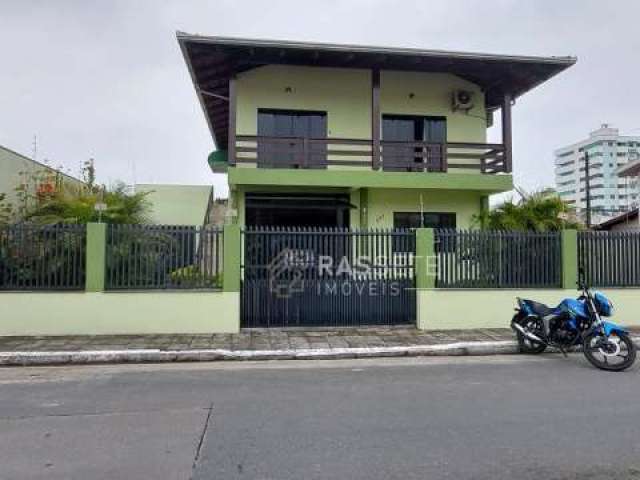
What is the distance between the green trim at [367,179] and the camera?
13781 millimetres

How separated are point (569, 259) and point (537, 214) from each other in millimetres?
2452

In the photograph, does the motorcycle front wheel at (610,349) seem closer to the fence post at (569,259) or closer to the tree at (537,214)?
the fence post at (569,259)

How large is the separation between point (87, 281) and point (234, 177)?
5193mm

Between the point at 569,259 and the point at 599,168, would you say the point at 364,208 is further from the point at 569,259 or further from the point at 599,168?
the point at 599,168

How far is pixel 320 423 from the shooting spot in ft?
16.1

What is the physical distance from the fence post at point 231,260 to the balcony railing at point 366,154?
4.34 m

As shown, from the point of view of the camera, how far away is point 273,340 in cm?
927

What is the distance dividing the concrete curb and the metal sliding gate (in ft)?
6.28

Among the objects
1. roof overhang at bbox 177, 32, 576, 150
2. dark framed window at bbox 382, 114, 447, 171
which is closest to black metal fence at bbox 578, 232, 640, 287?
dark framed window at bbox 382, 114, 447, 171

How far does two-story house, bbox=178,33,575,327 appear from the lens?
1401 cm

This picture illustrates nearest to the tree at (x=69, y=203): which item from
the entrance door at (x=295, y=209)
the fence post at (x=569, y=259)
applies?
the entrance door at (x=295, y=209)

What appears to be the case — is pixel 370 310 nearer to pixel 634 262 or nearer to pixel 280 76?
pixel 634 262

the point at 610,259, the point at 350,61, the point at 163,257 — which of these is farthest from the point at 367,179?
the point at 163,257

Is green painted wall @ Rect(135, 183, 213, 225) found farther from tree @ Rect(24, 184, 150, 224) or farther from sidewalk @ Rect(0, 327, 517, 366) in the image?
sidewalk @ Rect(0, 327, 517, 366)
